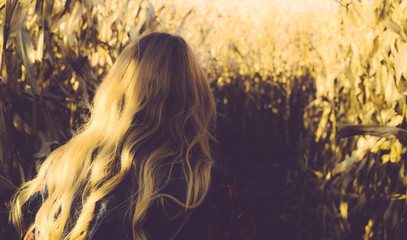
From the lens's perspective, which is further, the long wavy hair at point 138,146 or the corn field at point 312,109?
the corn field at point 312,109

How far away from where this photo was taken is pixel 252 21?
816 centimetres

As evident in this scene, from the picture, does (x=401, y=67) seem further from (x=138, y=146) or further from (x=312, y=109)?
(x=312, y=109)

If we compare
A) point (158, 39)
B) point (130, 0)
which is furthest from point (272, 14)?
point (158, 39)

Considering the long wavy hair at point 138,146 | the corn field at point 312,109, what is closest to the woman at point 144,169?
the long wavy hair at point 138,146

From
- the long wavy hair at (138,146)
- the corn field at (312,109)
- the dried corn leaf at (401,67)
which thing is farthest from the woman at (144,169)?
the dried corn leaf at (401,67)

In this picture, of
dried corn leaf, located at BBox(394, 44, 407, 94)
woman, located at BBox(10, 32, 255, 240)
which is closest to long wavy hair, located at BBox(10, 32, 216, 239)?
woman, located at BBox(10, 32, 255, 240)

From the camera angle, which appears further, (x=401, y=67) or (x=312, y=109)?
(x=312, y=109)

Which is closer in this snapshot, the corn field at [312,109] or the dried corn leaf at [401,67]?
the dried corn leaf at [401,67]

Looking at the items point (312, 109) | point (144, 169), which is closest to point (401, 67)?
point (144, 169)

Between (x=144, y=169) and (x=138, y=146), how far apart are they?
0.08 metres

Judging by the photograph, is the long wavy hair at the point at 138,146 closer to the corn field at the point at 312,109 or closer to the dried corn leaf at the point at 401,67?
the corn field at the point at 312,109

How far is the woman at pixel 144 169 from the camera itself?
2.96 ft

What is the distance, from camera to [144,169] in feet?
3.06

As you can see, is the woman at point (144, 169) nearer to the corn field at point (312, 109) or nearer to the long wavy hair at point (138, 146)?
the long wavy hair at point (138, 146)
